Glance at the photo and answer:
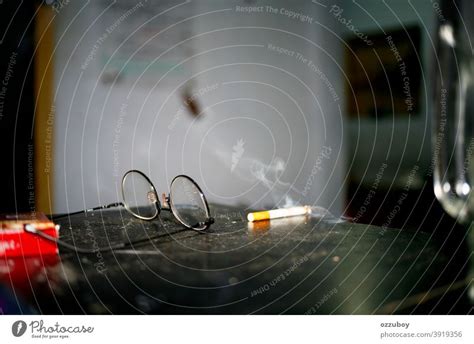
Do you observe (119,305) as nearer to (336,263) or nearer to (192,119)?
(336,263)

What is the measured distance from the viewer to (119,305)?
2.28ft

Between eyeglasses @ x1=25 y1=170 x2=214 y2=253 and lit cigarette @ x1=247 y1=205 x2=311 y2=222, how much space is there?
118mm

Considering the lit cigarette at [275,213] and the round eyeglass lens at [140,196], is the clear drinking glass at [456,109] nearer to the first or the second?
the lit cigarette at [275,213]

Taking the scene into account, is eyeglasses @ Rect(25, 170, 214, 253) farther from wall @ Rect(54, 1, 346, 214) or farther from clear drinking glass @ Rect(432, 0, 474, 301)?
clear drinking glass @ Rect(432, 0, 474, 301)

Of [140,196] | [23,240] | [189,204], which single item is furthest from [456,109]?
[23,240]

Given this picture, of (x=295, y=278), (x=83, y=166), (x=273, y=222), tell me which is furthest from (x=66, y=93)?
(x=295, y=278)

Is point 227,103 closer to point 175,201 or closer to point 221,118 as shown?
point 221,118

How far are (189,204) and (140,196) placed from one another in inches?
5.1

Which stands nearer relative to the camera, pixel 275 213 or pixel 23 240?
pixel 23 240

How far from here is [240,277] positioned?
2.35 feet

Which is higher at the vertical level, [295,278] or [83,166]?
[83,166]

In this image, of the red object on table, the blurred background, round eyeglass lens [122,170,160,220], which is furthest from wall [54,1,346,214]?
the red object on table

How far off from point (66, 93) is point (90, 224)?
33cm

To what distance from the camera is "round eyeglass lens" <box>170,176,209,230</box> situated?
35.6 inches
